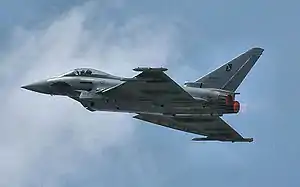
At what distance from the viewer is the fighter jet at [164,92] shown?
9181 cm

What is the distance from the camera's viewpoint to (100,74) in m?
97.9

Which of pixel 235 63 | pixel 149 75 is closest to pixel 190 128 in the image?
pixel 235 63

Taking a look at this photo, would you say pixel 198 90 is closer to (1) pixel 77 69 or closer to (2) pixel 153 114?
(2) pixel 153 114

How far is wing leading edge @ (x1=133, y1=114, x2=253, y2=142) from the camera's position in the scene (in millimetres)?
101688

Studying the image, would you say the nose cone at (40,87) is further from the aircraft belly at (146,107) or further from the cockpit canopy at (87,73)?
the aircraft belly at (146,107)

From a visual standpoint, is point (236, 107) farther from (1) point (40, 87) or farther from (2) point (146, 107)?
(1) point (40, 87)

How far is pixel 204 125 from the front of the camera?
10225 centimetres

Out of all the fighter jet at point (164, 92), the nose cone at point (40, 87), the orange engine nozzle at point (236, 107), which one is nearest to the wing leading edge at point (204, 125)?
the fighter jet at point (164, 92)

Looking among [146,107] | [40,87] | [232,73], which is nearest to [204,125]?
[232,73]

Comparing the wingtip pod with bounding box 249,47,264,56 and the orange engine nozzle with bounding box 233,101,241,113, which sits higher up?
the wingtip pod with bounding box 249,47,264,56

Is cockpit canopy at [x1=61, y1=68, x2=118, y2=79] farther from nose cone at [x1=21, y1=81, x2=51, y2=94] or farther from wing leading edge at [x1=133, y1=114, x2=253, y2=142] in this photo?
wing leading edge at [x1=133, y1=114, x2=253, y2=142]

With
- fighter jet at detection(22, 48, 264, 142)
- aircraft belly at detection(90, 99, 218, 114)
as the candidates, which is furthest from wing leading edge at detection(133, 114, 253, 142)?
aircraft belly at detection(90, 99, 218, 114)

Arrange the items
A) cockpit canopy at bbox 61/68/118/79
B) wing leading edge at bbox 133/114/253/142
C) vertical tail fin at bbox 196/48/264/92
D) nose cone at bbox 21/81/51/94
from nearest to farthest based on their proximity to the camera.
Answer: vertical tail fin at bbox 196/48/264/92, cockpit canopy at bbox 61/68/118/79, nose cone at bbox 21/81/51/94, wing leading edge at bbox 133/114/253/142

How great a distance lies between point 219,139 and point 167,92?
1326 cm
